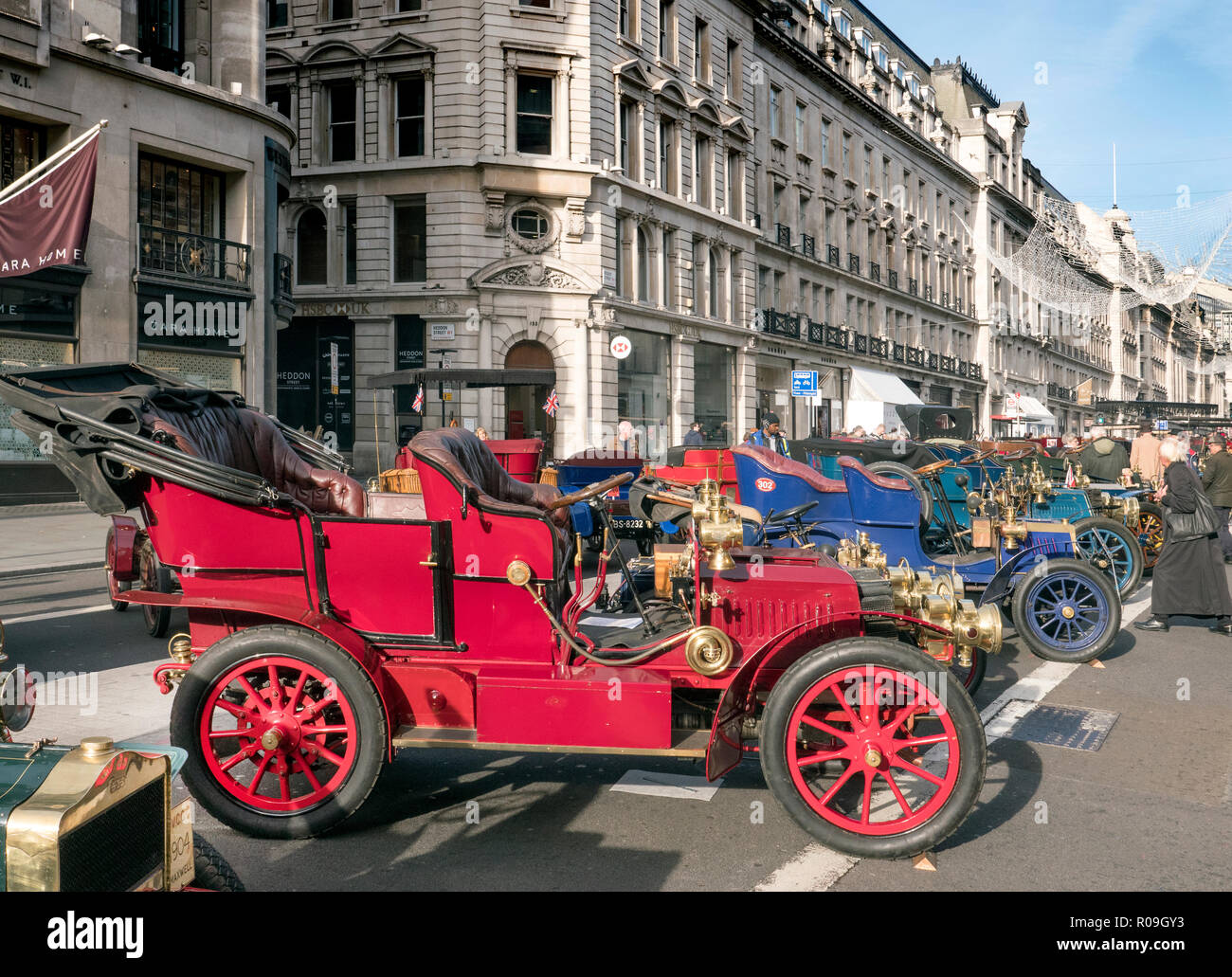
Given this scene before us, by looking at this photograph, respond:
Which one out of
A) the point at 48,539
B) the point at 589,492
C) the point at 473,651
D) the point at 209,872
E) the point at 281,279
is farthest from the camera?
the point at 281,279

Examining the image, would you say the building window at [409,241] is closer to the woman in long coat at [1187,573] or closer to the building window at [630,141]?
the building window at [630,141]

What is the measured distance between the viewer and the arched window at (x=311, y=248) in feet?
102

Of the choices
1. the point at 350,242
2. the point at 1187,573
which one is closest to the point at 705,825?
the point at 1187,573

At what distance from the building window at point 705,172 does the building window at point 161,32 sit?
18823mm

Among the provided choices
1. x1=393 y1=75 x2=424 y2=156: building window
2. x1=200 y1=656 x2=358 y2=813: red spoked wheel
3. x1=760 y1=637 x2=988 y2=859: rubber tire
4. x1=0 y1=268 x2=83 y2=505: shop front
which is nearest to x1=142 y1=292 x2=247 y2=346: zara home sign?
x1=0 y1=268 x2=83 y2=505: shop front

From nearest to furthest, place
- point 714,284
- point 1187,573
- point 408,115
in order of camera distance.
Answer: point 1187,573 → point 408,115 → point 714,284

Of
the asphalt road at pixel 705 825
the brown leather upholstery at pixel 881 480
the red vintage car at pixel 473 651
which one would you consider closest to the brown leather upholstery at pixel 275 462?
the red vintage car at pixel 473 651

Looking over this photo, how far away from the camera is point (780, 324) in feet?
134

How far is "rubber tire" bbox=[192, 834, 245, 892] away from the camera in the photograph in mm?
2615

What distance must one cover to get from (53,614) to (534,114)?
79.0 ft

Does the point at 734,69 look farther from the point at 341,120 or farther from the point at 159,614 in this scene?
the point at 159,614

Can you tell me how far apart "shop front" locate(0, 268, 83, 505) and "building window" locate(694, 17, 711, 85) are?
24072mm
